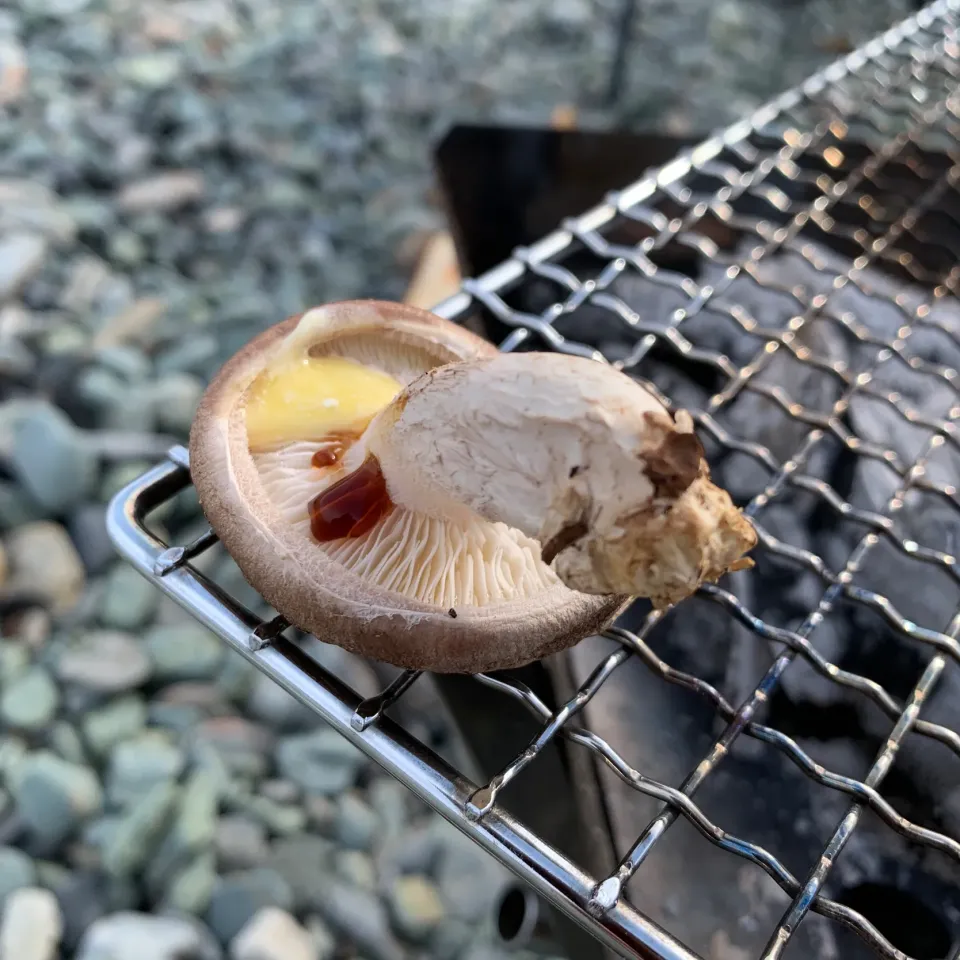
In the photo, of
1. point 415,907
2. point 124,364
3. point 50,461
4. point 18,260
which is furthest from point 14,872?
point 18,260

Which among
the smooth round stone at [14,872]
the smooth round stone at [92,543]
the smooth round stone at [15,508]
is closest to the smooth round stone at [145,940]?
the smooth round stone at [14,872]

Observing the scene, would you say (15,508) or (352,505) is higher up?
(352,505)

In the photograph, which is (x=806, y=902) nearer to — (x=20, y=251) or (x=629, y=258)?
(x=629, y=258)

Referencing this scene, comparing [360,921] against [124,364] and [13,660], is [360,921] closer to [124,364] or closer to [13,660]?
[13,660]

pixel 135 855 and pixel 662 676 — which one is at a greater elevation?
pixel 662 676

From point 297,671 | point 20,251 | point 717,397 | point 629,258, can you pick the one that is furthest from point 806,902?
point 20,251

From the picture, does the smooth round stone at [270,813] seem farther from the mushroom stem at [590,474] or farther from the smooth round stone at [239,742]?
the mushroom stem at [590,474]

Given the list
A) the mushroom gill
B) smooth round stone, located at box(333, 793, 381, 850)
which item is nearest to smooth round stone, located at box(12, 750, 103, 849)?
smooth round stone, located at box(333, 793, 381, 850)

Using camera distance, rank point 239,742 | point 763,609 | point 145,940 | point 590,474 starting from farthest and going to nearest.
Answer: point 239,742
point 145,940
point 763,609
point 590,474
